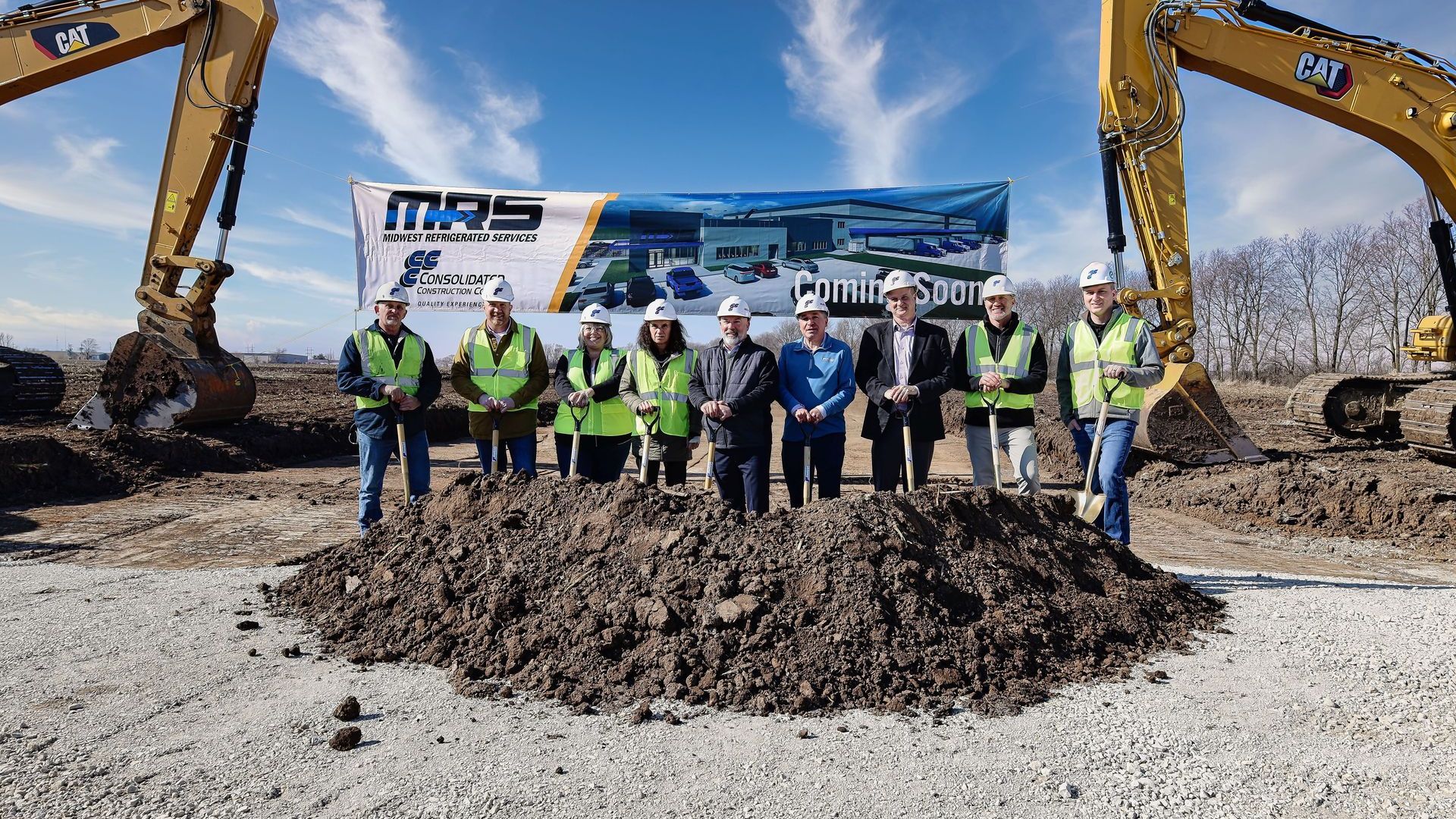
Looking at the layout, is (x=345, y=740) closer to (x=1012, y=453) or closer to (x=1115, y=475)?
(x=1012, y=453)

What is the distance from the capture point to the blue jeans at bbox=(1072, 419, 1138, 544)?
4906mm

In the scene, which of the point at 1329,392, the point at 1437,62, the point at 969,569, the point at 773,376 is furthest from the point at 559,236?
the point at 1329,392

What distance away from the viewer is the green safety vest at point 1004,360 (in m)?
4.85

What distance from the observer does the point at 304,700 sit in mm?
3053

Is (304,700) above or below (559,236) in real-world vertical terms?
below

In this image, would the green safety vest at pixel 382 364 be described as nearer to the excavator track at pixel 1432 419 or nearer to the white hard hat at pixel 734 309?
the white hard hat at pixel 734 309

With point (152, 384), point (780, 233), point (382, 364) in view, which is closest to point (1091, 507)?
point (382, 364)

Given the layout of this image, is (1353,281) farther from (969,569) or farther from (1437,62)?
(969,569)

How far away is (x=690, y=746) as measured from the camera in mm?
2689

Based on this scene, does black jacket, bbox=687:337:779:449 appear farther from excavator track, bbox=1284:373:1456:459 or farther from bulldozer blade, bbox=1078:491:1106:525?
excavator track, bbox=1284:373:1456:459

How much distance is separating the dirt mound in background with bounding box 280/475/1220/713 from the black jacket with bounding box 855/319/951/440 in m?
0.62

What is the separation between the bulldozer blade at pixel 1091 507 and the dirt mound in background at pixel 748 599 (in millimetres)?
451

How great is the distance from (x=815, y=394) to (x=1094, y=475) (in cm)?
206

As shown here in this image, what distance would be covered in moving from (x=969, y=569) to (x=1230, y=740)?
1310 mm
